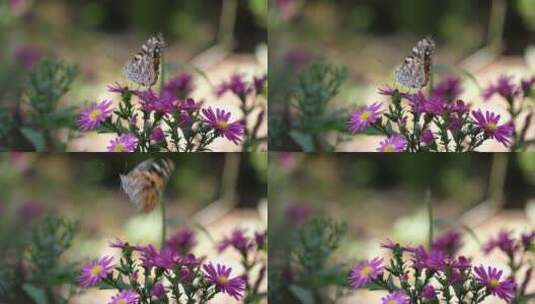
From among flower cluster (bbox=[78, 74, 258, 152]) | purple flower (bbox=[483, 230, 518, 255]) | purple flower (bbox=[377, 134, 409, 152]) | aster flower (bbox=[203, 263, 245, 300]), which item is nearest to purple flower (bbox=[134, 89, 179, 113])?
flower cluster (bbox=[78, 74, 258, 152])

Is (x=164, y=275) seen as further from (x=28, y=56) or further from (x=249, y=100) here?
(x=28, y=56)

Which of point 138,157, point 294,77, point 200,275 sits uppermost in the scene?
point 294,77

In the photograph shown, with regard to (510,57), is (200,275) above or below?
below

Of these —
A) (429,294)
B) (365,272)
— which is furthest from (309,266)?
(429,294)

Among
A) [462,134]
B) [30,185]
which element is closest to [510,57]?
[462,134]

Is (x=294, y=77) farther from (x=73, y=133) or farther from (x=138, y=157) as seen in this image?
(x=73, y=133)

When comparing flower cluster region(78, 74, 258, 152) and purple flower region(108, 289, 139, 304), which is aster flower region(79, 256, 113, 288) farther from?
flower cluster region(78, 74, 258, 152)

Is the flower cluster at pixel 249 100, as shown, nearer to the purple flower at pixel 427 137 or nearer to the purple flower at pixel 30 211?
the purple flower at pixel 427 137

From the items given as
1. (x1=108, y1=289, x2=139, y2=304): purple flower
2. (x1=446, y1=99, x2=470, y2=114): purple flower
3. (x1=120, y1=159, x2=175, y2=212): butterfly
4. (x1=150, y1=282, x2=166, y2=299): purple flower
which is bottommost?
(x1=108, y1=289, x2=139, y2=304): purple flower
